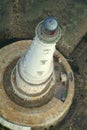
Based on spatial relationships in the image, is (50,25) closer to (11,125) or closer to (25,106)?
(25,106)

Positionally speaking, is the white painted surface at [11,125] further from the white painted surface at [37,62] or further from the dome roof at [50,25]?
the dome roof at [50,25]

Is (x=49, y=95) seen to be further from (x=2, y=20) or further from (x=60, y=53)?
(x=2, y=20)

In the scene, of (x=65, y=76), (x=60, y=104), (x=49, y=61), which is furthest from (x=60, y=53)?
(x=49, y=61)

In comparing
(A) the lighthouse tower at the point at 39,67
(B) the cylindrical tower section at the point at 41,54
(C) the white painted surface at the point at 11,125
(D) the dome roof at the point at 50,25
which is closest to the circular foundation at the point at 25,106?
(C) the white painted surface at the point at 11,125

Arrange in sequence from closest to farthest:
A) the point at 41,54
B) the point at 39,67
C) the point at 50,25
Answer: the point at 50,25 < the point at 41,54 < the point at 39,67

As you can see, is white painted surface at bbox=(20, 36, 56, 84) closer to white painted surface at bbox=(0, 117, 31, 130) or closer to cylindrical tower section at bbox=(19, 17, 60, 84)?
cylindrical tower section at bbox=(19, 17, 60, 84)

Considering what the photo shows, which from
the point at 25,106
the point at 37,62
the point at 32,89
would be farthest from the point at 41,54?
the point at 25,106

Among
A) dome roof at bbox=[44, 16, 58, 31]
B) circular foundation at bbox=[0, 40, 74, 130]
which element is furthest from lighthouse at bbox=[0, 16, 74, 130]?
dome roof at bbox=[44, 16, 58, 31]
